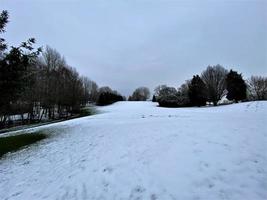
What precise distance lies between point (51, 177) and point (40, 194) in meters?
0.94

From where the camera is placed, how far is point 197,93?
134 feet

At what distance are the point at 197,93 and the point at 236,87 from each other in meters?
6.94

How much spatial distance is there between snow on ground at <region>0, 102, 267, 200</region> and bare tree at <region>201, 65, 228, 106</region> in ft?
113

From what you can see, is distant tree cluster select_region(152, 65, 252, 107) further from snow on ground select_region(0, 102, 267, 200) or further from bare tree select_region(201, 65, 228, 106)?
snow on ground select_region(0, 102, 267, 200)

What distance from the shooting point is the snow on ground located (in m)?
4.56

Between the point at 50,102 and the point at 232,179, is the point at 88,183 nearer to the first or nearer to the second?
the point at 232,179

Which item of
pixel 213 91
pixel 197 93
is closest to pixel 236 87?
pixel 213 91

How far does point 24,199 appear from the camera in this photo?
5605mm

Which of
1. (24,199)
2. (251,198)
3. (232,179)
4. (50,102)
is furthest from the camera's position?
(50,102)

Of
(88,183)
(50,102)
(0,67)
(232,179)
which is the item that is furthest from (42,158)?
(50,102)

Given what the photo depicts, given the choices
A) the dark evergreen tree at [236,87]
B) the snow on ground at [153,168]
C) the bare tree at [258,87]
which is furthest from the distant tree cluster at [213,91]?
the snow on ground at [153,168]

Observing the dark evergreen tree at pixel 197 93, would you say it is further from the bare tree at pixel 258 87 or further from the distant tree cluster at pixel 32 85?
the distant tree cluster at pixel 32 85

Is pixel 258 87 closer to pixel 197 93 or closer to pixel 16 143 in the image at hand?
pixel 197 93

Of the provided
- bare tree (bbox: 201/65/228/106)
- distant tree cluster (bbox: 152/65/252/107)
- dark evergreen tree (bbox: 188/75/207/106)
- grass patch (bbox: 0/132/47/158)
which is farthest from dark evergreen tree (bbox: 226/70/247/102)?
grass patch (bbox: 0/132/47/158)
